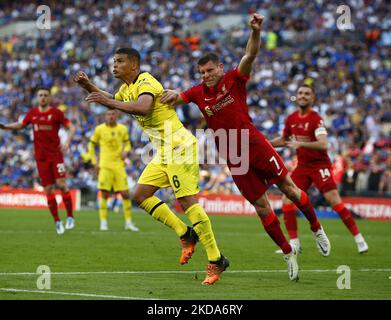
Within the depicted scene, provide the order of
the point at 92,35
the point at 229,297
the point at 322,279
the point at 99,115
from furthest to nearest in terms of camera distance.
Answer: the point at 92,35
the point at 99,115
the point at 322,279
the point at 229,297

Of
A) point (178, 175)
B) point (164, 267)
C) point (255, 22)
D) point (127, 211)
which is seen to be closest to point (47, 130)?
point (127, 211)

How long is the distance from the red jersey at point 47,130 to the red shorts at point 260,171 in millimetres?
8731

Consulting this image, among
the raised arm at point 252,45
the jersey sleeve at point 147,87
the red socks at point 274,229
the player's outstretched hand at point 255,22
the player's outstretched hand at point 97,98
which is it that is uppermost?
the player's outstretched hand at point 255,22

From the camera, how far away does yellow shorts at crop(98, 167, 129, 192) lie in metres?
21.5

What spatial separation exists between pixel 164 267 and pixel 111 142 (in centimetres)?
909

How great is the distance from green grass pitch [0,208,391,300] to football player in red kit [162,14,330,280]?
95 centimetres

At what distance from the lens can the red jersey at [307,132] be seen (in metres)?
15.6

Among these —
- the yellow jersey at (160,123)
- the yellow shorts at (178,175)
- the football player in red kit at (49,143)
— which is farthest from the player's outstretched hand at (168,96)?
the football player in red kit at (49,143)

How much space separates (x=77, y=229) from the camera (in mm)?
20844

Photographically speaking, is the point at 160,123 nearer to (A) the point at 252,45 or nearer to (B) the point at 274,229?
(A) the point at 252,45

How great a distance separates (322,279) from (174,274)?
1.98m

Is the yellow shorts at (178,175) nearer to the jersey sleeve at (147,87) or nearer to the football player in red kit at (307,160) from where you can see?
the jersey sleeve at (147,87)
